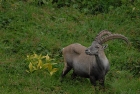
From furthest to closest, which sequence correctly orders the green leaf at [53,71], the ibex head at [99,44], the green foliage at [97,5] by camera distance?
the green foliage at [97,5], the green leaf at [53,71], the ibex head at [99,44]

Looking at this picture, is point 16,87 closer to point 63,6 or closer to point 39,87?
point 39,87

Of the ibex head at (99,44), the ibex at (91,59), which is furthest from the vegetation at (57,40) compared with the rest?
the ibex head at (99,44)

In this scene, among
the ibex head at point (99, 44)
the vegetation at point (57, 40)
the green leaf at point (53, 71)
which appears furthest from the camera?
the green leaf at point (53, 71)

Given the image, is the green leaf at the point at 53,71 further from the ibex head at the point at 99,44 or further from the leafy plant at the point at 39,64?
the ibex head at the point at 99,44

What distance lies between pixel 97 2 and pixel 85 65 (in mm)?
4772

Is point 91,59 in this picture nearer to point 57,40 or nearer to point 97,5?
point 57,40

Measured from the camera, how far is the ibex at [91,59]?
7867mm

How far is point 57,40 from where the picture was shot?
34.5ft

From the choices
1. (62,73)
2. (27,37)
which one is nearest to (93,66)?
(62,73)

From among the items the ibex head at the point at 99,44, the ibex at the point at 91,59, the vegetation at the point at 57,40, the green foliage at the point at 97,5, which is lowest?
the vegetation at the point at 57,40

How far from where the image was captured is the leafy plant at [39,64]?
343 inches

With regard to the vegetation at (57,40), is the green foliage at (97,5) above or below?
above

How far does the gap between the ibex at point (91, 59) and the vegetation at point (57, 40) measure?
0.28 metres

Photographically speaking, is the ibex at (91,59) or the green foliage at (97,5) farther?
the green foliage at (97,5)
